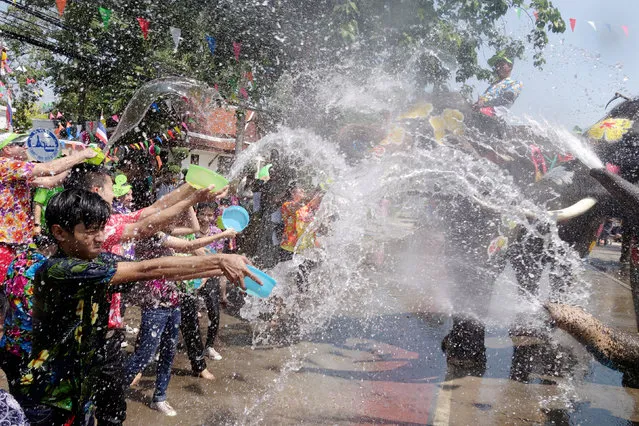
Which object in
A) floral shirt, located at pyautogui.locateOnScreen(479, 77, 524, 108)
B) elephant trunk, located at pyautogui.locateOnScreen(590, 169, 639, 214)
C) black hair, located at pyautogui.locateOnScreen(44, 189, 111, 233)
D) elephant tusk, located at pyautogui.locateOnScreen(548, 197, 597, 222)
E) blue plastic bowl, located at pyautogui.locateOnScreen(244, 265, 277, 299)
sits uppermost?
floral shirt, located at pyautogui.locateOnScreen(479, 77, 524, 108)

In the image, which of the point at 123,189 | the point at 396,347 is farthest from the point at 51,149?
the point at 396,347

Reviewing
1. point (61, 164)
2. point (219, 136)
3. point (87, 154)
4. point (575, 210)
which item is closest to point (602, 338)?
point (575, 210)

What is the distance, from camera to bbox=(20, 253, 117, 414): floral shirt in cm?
187

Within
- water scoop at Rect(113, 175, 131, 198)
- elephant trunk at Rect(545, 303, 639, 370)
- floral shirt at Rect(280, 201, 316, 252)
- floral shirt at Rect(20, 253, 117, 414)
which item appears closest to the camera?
floral shirt at Rect(20, 253, 117, 414)

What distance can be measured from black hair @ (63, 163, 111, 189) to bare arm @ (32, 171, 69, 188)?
37 mm

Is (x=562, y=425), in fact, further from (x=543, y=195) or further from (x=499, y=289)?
(x=499, y=289)

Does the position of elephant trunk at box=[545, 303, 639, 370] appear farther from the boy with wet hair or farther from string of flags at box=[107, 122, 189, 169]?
string of flags at box=[107, 122, 189, 169]

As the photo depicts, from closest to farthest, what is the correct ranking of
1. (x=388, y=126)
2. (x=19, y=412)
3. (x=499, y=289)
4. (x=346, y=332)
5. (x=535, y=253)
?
(x=19, y=412) < (x=535, y=253) < (x=346, y=332) < (x=388, y=126) < (x=499, y=289)

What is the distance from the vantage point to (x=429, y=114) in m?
5.84

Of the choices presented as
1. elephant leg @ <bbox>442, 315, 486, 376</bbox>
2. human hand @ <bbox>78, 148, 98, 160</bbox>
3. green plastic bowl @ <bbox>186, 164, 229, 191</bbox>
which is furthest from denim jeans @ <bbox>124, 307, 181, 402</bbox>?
elephant leg @ <bbox>442, 315, 486, 376</bbox>

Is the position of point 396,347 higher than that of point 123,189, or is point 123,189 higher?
point 123,189

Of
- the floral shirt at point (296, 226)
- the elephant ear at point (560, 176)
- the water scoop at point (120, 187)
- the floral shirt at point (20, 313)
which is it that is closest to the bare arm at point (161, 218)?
the floral shirt at point (20, 313)

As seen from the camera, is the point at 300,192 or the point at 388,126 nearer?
the point at 300,192

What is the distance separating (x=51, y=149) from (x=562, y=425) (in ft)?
15.9
